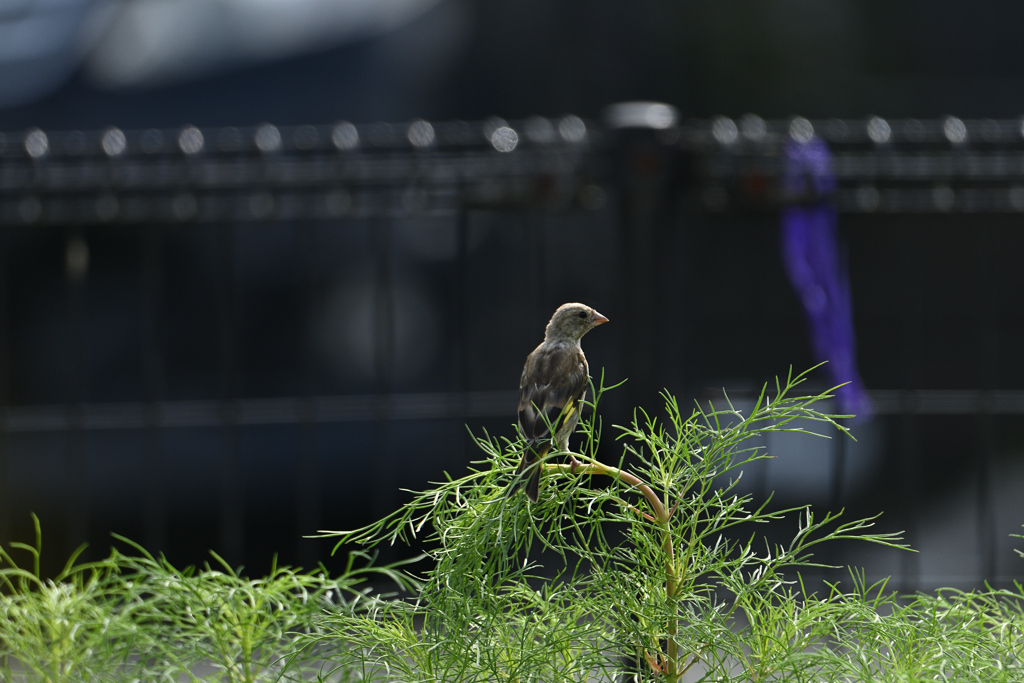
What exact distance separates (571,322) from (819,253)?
152cm

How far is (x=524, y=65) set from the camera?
4781mm

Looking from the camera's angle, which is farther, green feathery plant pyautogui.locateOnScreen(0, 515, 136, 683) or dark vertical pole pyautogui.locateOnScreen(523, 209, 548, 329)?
dark vertical pole pyautogui.locateOnScreen(523, 209, 548, 329)

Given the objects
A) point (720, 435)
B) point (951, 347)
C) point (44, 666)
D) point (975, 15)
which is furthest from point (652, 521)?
point (975, 15)

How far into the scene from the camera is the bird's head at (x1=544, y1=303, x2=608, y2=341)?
1720 millimetres

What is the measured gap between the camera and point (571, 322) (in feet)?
5.70

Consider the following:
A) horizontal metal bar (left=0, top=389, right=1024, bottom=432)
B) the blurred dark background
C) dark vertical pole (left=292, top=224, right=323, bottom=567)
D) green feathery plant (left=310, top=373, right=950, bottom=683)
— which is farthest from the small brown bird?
the blurred dark background

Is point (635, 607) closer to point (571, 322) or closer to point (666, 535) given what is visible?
point (666, 535)

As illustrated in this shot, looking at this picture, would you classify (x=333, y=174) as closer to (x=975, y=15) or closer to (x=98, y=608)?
(x=98, y=608)

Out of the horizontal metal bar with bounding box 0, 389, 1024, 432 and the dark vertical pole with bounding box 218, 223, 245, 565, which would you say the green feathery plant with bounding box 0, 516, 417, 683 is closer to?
the horizontal metal bar with bounding box 0, 389, 1024, 432

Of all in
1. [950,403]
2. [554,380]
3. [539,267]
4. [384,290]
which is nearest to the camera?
[554,380]

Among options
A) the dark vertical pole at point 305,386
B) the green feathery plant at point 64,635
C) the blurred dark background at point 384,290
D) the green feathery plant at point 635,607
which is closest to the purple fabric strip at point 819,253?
the blurred dark background at point 384,290

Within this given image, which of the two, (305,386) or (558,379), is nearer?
Answer: (558,379)

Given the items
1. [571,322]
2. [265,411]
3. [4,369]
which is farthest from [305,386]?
[571,322]

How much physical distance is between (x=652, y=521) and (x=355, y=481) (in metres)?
3.18
